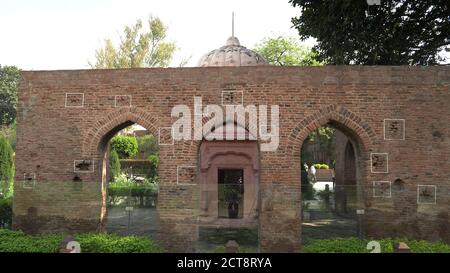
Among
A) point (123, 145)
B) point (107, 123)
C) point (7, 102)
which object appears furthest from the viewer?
point (7, 102)

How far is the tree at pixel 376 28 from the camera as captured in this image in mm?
12953

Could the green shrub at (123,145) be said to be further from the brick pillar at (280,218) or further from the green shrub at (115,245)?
the brick pillar at (280,218)

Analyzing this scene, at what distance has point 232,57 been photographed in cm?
1599

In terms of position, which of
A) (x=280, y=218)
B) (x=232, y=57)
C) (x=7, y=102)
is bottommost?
(x=280, y=218)

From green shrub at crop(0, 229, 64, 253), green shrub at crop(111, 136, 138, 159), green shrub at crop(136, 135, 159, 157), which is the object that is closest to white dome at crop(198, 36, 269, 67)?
green shrub at crop(0, 229, 64, 253)

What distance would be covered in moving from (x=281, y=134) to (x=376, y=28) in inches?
258

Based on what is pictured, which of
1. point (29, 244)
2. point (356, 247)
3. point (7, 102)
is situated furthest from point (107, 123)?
point (7, 102)

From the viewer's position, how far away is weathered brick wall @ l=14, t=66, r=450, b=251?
934 centimetres

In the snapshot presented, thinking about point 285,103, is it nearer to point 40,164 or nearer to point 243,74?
point 243,74

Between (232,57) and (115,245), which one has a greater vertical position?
(232,57)

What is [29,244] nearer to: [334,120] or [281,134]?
[281,134]

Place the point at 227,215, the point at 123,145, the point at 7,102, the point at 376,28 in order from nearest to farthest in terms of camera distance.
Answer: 1. the point at 227,215
2. the point at 376,28
3. the point at 123,145
4. the point at 7,102

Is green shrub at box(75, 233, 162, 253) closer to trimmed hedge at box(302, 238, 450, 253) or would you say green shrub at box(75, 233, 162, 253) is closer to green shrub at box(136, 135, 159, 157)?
trimmed hedge at box(302, 238, 450, 253)

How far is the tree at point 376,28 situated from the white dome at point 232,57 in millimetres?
2145
